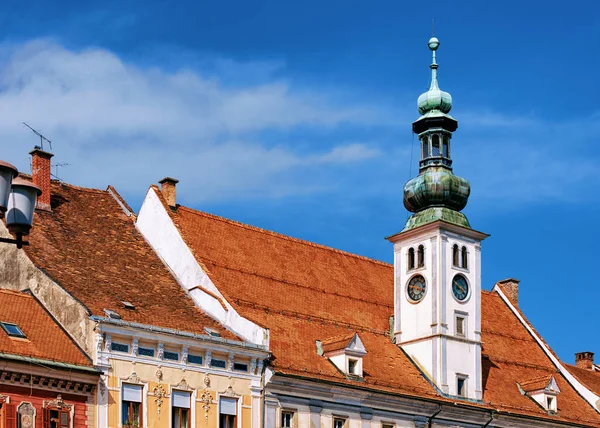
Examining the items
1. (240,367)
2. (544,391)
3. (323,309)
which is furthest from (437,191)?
(240,367)

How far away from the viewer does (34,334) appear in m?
38.2

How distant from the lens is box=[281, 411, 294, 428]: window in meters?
43.9

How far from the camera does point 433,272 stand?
51938 mm

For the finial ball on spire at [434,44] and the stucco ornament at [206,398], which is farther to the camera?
the finial ball on spire at [434,44]

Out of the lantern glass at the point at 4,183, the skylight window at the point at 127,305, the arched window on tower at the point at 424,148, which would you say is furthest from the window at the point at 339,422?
the lantern glass at the point at 4,183

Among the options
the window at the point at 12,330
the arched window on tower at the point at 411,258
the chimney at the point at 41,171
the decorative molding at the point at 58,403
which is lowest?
the decorative molding at the point at 58,403

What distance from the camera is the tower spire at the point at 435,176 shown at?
53188 millimetres

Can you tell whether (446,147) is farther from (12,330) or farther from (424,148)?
(12,330)

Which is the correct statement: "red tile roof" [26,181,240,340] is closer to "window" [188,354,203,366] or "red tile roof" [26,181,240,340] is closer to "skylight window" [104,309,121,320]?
"skylight window" [104,309,121,320]

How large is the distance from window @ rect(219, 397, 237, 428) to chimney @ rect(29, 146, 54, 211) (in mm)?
10401

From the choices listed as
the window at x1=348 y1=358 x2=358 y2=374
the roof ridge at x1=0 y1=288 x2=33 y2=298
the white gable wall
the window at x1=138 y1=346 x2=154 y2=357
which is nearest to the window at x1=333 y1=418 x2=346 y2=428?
the window at x1=348 y1=358 x2=358 y2=374

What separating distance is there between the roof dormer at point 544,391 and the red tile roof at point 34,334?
2344cm

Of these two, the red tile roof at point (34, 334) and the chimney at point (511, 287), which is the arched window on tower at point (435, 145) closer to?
the chimney at point (511, 287)

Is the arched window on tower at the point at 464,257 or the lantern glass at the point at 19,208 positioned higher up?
the arched window on tower at the point at 464,257
